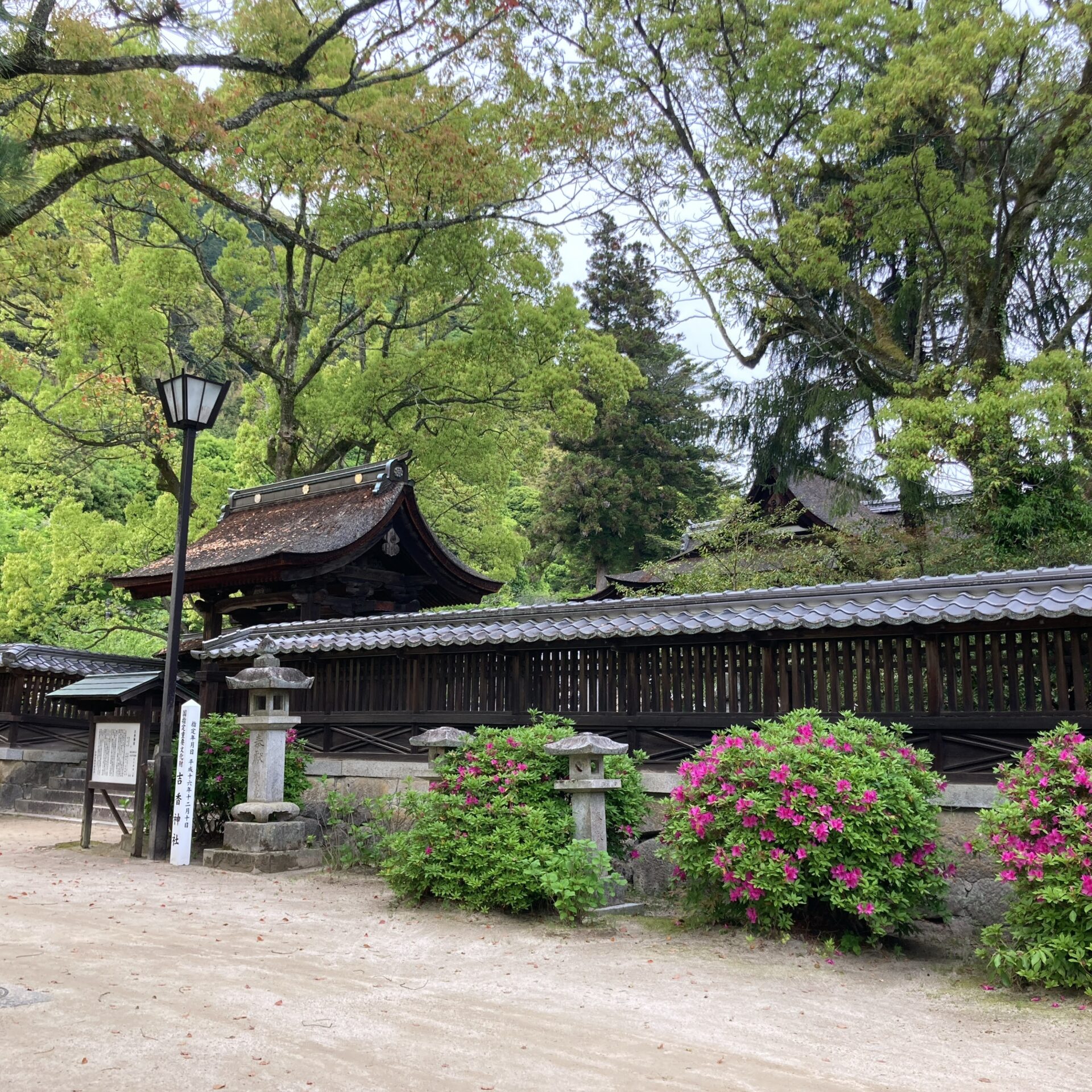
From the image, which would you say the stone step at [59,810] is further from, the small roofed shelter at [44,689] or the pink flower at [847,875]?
the pink flower at [847,875]

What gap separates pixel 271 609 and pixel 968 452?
11.9 m

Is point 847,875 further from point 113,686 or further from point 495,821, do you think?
point 113,686

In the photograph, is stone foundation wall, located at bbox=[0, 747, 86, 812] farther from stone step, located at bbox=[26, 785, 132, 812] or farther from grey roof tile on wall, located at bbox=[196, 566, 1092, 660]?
grey roof tile on wall, located at bbox=[196, 566, 1092, 660]

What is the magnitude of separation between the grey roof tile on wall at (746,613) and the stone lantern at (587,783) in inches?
64.3

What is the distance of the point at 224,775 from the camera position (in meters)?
11.0

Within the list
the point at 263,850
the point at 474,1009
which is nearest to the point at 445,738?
the point at 263,850

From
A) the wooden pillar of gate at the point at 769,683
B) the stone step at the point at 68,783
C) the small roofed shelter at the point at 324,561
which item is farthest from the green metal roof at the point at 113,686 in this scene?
the wooden pillar of gate at the point at 769,683

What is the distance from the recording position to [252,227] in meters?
25.3

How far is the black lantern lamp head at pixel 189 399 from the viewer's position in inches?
427

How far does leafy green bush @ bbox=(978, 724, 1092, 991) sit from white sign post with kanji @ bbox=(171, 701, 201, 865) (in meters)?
7.51

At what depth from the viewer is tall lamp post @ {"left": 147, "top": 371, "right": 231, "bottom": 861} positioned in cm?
1062

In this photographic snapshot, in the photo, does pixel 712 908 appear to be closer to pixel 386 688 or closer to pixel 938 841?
pixel 938 841

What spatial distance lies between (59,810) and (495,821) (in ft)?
35.8

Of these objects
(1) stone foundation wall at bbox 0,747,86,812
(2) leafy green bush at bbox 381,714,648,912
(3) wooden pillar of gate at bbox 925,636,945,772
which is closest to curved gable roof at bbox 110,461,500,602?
(1) stone foundation wall at bbox 0,747,86,812
